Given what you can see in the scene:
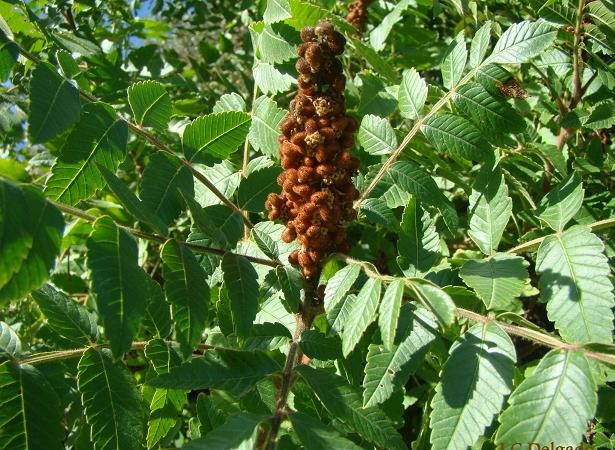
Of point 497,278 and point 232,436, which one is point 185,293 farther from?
point 497,278

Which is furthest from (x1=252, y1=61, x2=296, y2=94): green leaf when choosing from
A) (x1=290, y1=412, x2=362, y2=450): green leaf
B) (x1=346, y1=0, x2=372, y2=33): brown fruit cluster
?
(x1=290, y1=412, x2=362, y2=450): green leaf

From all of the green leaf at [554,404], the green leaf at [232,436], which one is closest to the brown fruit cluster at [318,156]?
the green leaf at [232,436]

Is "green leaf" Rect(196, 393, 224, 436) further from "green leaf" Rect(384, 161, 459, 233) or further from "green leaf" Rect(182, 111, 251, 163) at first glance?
"green leaf" Rect(384, 161, 459, 233)

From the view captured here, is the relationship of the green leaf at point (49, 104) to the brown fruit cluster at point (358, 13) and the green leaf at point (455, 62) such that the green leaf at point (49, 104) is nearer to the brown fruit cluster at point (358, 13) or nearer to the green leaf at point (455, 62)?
the green leaf at point (455, 62)

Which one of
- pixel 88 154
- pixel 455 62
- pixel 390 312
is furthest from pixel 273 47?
pixel 390 312

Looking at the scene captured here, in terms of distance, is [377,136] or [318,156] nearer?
[318,156]

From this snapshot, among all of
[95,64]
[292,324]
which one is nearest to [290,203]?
[292,324]

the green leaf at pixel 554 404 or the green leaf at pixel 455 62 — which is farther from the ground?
the green leaf at pixel 455 62

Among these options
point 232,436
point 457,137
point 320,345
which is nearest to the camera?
point 232,436
